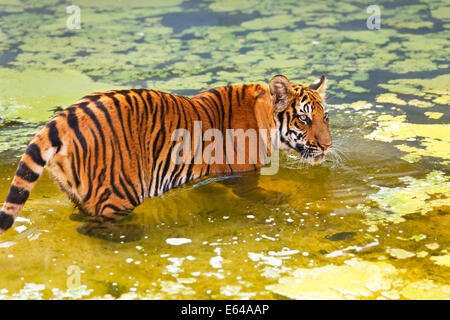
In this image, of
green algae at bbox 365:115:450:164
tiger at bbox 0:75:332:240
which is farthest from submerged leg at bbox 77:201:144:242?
green algae at bbox 365:115:450:164

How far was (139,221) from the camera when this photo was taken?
11.2 feet

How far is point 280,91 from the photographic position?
3.74m

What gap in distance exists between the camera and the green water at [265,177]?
288 centimetres

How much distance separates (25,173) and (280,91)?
62.7 inches

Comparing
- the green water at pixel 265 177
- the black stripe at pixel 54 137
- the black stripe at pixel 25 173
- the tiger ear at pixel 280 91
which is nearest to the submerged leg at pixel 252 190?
the green water at pixel 265 177

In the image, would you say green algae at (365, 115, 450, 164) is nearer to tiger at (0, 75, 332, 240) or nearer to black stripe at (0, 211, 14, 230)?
tiger at (0, 75, 332, 240)

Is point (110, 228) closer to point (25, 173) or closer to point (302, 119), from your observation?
point (25, 173)

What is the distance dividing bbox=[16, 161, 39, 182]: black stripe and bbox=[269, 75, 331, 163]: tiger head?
1.53 m

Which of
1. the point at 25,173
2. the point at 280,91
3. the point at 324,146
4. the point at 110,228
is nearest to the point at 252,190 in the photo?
the point at 324,146

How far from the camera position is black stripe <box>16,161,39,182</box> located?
2.83 meters
